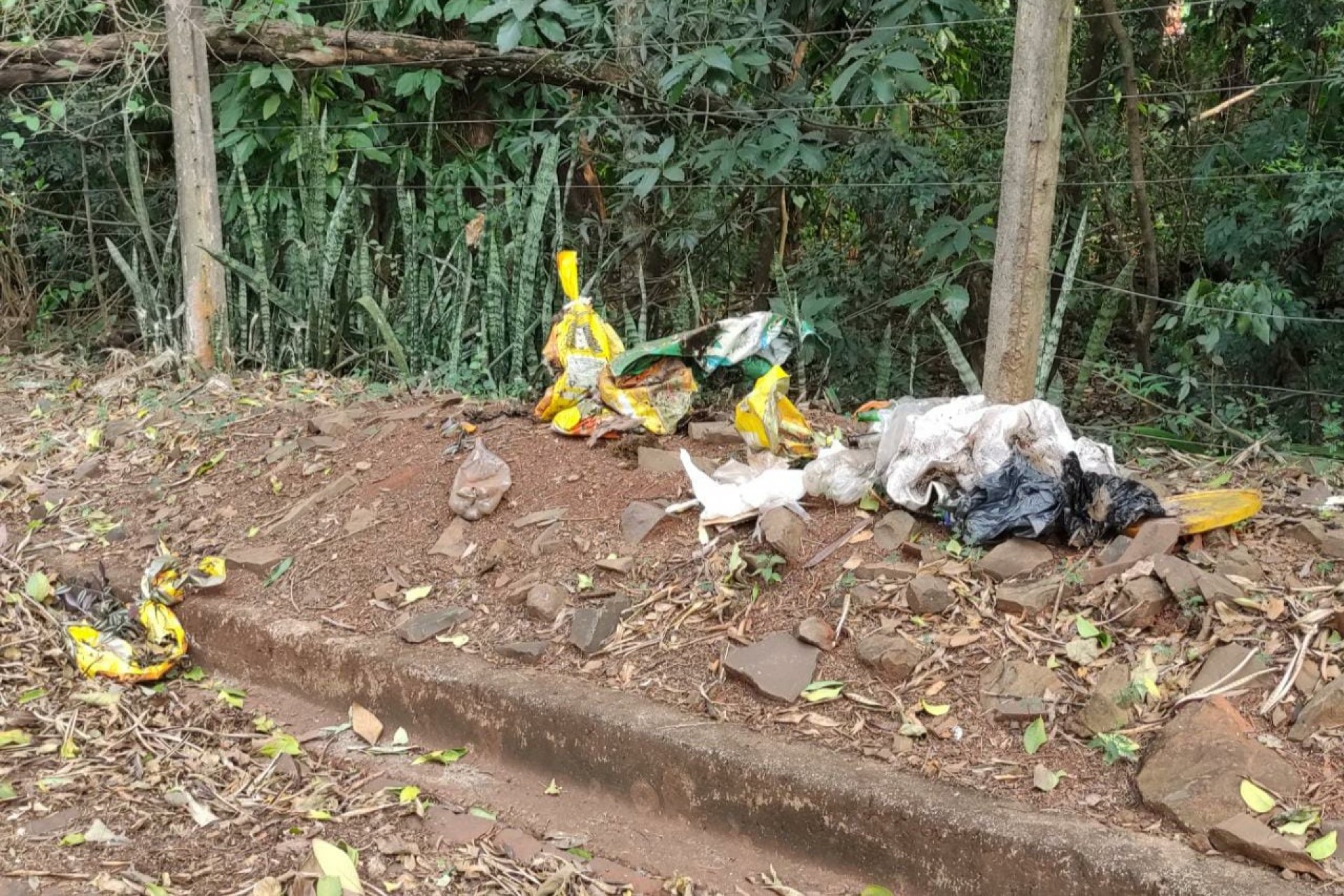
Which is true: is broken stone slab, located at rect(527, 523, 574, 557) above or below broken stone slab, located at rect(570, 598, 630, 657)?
above

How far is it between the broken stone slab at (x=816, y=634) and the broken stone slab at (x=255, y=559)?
1778 millimetres

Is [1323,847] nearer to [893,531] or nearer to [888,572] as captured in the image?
[888,572]

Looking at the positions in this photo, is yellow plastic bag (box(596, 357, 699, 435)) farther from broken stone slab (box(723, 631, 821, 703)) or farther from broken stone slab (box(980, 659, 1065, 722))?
broken stone slab (box(980, 659, 1065, 722))

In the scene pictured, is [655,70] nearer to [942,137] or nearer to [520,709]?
[942,137]

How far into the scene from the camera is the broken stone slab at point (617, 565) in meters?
3.11

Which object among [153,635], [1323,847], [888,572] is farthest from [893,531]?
[153,635]

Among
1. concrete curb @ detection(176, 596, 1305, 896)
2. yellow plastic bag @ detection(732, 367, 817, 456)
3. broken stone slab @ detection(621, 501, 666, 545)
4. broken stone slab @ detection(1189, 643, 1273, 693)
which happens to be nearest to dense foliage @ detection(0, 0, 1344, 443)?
yellow plastic bag @ detection(732, 367, 817, 456)

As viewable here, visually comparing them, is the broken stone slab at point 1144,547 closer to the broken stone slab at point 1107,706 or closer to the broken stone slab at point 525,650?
the broken stone slab at point 1107,706

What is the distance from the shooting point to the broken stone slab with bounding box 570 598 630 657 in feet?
9.47

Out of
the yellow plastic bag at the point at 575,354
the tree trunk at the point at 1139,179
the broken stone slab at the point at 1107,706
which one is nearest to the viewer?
the broken stone slab at the point at 1107,706

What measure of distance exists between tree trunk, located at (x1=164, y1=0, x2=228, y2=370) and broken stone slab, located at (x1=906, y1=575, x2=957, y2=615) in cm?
419

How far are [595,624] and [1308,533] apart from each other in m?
1.85

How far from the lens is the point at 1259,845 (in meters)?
1.95

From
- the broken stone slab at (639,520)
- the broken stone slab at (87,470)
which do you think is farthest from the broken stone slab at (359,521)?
the broken stone slab at (87,470)
